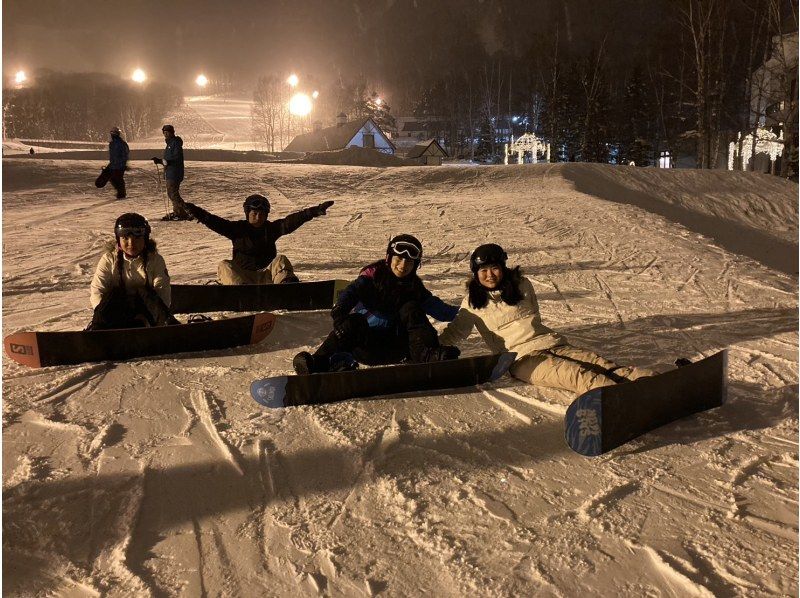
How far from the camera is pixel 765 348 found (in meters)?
5.09

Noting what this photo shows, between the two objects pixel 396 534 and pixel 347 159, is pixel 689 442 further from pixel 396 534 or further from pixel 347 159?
pixel 347 159

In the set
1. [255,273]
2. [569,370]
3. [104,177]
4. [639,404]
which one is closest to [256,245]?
[255,273]

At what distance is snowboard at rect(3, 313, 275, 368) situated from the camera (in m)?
4.68

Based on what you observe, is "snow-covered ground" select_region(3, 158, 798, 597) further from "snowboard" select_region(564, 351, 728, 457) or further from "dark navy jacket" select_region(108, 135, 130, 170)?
"dark navy jacket" select_region(108, 135, 130, 170)

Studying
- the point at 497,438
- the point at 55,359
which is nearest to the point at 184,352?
the point at 55,359

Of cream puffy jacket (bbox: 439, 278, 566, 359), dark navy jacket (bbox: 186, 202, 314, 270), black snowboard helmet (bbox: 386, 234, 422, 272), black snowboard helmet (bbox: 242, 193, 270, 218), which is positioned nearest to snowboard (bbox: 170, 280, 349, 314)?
dark navy jacket (bbox: 186, 202, 314, 270)

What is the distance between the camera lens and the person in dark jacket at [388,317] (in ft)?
13.9

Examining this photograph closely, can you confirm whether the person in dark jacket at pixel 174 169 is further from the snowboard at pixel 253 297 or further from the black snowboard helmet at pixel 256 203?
the snowboard at pixel 253 297

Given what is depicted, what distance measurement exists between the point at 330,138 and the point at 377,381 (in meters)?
42.4

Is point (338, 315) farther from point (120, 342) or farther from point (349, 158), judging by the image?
point (349, 158)

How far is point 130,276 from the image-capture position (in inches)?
198

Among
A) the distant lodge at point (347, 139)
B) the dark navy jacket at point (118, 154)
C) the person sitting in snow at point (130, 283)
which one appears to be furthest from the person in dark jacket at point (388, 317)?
the distant lodge at point (347, 139)

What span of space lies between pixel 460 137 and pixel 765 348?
65.2 m

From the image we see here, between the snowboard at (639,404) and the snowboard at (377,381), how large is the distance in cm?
97
